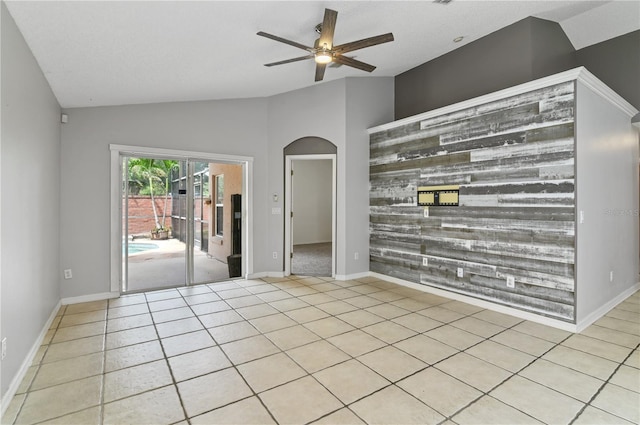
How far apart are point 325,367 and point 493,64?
4.34 metres

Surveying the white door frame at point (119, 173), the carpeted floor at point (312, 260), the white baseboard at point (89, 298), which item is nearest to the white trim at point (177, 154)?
the white door frame at point (119, 173)

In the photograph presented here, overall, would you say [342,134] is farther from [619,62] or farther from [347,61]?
[619,62]

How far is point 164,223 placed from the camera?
498 cm

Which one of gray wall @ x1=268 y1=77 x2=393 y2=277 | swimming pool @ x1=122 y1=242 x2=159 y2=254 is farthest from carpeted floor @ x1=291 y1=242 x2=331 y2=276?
swimming pool @ x1=122 y1=242 x2=159 y2=254

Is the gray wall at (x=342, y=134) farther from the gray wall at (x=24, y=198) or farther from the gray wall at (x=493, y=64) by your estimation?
the gray wall at (x=24, y=198)

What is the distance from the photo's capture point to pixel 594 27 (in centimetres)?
430

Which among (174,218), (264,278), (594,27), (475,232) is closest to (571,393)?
(475,232)

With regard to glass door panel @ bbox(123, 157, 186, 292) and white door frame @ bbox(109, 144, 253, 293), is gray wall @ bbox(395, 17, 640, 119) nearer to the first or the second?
white door frame @ bbox(109, 144, 253, 293)

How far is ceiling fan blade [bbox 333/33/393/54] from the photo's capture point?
2.96 metres

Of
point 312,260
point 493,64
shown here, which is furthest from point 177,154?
point 493,64

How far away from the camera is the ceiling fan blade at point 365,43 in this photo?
2959 millimetres

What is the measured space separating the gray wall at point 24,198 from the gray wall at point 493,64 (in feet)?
16.2

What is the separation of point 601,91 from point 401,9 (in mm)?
2436

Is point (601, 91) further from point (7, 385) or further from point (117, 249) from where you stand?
point (117, 249)
